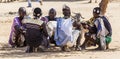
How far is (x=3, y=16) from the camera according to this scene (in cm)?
2358

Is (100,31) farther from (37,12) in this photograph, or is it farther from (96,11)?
(37,12)

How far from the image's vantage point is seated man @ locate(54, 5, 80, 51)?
12.6 meters

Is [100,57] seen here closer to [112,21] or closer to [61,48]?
[61,48]

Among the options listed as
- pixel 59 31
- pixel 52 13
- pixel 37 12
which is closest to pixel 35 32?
pixel 37 12

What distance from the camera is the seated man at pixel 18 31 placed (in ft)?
43.8

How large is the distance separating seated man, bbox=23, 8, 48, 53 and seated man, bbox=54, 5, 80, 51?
1.26 ft

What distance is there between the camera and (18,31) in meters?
13.4

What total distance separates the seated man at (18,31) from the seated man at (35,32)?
83 centimetres

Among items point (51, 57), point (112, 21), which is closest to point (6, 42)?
point (51, 57)

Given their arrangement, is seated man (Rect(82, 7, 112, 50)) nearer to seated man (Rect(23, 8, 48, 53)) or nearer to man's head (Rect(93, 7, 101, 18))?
man's head (Rect(93, 7, 101, 18))

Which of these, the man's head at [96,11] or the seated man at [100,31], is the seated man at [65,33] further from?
the man's head at [96,11]

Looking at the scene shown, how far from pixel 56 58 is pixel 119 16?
37.7ft

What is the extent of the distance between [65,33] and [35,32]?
81cm

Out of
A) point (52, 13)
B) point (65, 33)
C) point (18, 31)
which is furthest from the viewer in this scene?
point (18, 31)
